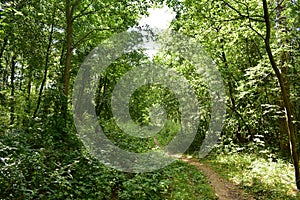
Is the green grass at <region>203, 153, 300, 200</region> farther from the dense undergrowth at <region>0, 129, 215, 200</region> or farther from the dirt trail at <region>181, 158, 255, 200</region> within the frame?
the dense undergrowth at <region>0, 129, 215, 200</region>

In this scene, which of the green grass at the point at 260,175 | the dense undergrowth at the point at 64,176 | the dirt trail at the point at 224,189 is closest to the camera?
the dense undergrowth at the point at 64,176

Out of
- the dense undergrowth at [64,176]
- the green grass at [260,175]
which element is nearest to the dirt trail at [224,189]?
the green grass at [260,175]

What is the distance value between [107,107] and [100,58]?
3.07 metres

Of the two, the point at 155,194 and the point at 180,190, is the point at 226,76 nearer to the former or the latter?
the point at 180,190

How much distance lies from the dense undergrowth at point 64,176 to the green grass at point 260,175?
140cm

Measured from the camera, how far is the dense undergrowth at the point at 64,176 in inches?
164

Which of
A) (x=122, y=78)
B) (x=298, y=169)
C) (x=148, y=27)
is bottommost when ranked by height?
(x=298, y=169)

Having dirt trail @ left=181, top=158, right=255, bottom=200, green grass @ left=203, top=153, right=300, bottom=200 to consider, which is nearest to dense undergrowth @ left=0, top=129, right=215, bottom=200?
dirt trail @ left=181, top=158, right=255, bottom=200

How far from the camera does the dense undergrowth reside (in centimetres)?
418

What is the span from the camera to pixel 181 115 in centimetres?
2131

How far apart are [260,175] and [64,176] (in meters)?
6.29

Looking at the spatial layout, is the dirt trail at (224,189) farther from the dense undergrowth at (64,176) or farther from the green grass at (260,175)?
the dense undergrowth at (64,176)

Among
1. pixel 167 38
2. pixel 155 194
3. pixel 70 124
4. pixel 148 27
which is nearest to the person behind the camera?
pixel 155 194

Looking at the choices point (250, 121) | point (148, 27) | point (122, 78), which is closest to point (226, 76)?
point (250, 121)
